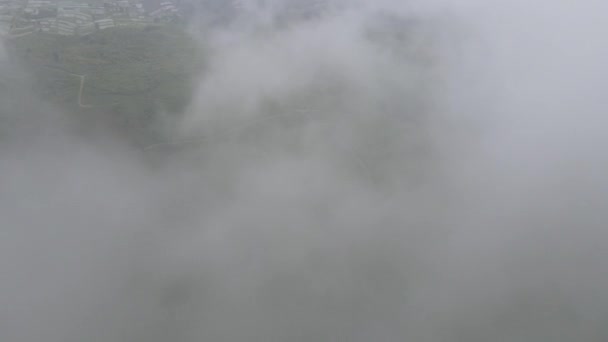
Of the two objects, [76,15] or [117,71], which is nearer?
[117,71]

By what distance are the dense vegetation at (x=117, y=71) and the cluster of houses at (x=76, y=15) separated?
36.3 inches

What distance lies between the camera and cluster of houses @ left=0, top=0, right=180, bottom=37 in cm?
2967

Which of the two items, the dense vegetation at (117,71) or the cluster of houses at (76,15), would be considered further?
the cluster of houses at (76,15)

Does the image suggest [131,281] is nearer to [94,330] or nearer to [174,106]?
[94,330]

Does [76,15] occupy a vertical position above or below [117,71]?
above

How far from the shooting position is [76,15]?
1252 inches

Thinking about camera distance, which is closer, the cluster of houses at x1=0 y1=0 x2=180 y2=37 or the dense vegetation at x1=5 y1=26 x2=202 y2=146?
the dense vegetation at x1=5 y1=26 x2=202 y2=146

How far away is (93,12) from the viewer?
32.8 m

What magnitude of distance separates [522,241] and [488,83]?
18555 millimetres

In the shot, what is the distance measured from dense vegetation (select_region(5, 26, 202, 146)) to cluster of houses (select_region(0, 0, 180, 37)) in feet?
3.02

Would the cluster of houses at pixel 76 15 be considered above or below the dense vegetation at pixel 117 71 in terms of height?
above

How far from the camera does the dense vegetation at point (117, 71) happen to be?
25.2m

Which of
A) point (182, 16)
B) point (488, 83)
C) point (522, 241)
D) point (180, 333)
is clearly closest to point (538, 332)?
point (522, 241)

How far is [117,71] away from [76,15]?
704 centimetres
